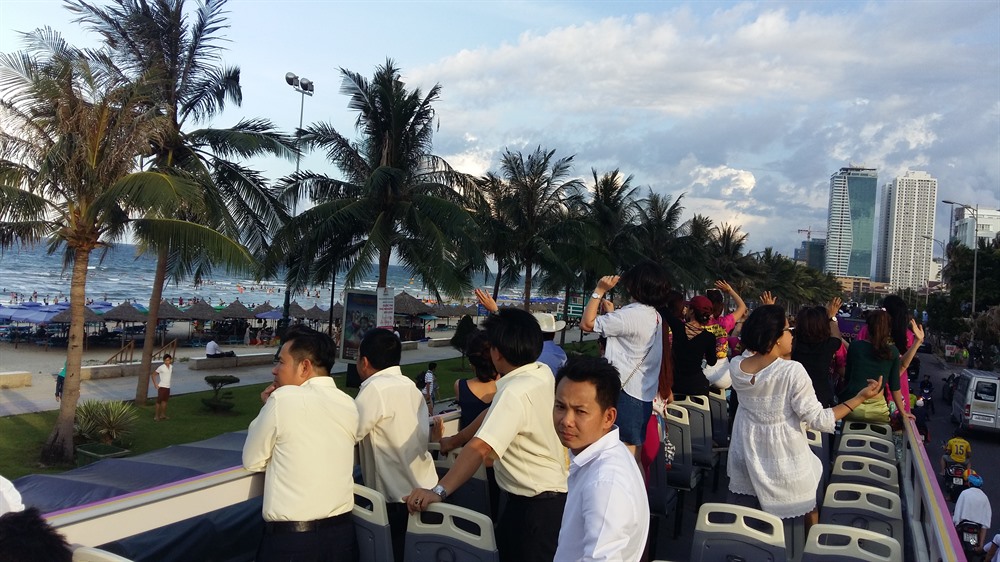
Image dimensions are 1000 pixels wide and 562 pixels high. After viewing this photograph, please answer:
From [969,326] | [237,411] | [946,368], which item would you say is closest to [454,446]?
[237,411]

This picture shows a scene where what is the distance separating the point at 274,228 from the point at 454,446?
47.3 ft

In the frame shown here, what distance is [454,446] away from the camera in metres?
4.04

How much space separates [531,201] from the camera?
2755 centimetres

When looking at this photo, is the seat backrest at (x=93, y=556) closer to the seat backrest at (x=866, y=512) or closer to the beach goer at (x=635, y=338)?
the beach goer at (x=635, y=338)

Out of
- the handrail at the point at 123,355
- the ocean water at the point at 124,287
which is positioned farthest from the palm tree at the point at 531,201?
the ocean water at the point at 124,287

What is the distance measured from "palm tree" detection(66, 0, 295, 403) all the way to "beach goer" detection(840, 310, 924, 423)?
39.7 feet

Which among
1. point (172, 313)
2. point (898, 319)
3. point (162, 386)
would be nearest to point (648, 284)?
point (898, 319)

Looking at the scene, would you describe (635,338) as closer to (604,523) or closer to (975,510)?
(604,523)

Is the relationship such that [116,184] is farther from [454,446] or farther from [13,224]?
[454,446]

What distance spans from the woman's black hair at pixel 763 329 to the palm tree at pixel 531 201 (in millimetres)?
22507

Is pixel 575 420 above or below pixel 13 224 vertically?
below

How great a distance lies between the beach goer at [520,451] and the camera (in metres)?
3.10

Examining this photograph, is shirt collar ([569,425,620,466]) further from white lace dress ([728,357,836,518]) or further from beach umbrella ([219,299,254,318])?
beach umbrella ([219,299,254,318])

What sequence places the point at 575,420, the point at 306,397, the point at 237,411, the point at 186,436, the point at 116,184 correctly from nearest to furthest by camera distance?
1. the point at 575,420
2. the point at 306,397
3. the point at 116,184
4. the point at 186,436
5. the point at 237,411
